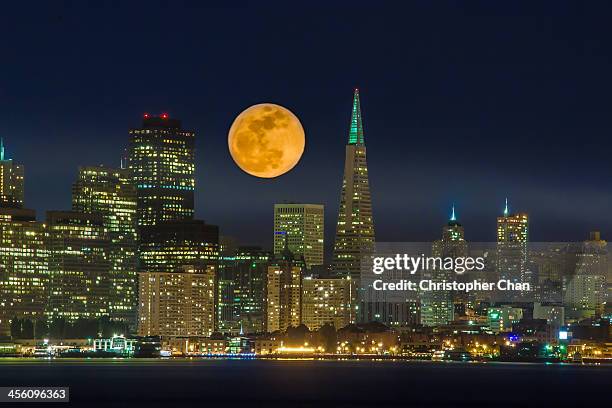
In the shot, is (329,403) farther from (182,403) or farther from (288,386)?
(288,386)

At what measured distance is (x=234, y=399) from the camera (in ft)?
559

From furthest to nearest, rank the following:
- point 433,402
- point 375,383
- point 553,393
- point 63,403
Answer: point 375,383
point 553,393
point 433,402
point 63,403

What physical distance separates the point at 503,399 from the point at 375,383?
2655cm

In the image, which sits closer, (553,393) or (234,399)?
(234,399)

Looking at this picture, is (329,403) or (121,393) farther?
(121,393)

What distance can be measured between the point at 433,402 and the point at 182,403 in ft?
81.8

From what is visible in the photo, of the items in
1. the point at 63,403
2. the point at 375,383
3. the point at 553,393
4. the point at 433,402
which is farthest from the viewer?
the point at 375,383

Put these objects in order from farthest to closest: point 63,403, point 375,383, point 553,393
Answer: point 375,383 → point 553,393 → point 63,403

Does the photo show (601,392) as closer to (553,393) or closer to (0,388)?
(553,393)

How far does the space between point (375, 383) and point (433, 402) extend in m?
28.6

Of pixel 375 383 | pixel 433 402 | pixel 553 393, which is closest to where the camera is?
pixel 433 402

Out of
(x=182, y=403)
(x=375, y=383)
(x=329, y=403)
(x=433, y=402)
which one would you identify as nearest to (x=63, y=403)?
(x=182, y=403)

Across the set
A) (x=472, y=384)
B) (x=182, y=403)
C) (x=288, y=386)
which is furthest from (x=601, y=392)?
(x=182, y=403)

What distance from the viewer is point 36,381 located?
194000mm
